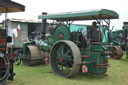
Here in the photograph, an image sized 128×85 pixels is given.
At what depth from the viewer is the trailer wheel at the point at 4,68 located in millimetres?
4043

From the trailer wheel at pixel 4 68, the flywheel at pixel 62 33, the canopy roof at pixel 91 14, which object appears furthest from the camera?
the flywheel at pixel 62 33

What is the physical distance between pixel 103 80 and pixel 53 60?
166cm

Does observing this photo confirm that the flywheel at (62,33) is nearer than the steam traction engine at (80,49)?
No

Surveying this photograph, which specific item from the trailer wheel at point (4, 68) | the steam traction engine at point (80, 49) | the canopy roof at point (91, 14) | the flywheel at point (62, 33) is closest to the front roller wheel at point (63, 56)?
the steam traction engine at point (80, 49)

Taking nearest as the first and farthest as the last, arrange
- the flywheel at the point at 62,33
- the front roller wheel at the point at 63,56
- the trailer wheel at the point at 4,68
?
1. the trailer wheel at the point at 4,68
2. the front roller wheel at the point at 63,56
3. the flywheel at the point at 62,33

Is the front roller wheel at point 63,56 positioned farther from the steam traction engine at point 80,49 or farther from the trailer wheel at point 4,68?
the trailer wheel at point 4,68

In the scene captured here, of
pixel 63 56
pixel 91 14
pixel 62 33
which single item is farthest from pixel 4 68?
pixel 91 14

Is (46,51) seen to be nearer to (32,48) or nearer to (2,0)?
(32,48)

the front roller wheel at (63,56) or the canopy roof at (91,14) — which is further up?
the canopy roof at (91,14)

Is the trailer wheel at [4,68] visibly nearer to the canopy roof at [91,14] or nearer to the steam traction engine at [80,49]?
the steam traction engine at [80,49]

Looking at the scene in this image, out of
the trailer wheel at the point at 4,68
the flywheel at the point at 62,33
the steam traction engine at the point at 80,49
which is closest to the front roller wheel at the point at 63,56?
the steam traction engine at the point at 80,49

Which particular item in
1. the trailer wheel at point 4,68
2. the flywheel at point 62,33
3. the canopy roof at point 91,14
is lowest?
the trailer wheel at point 4,68

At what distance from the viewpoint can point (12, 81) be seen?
4.58 metres

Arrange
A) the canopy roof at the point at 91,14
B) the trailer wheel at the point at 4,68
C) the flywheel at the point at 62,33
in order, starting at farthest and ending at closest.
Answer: the flywheel at the point at 62,33 → the canopy roof at the point at 91,14 → the trailer wheel at the point at 4,68
